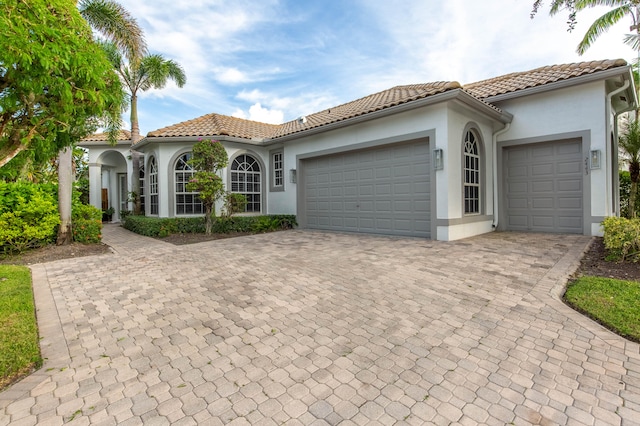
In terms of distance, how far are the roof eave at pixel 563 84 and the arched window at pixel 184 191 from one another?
10769mm

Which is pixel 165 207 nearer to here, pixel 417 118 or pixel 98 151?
pixel 98 151

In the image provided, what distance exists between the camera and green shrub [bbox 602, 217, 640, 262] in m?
5.36

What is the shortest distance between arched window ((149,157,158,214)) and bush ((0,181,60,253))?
4512 mm

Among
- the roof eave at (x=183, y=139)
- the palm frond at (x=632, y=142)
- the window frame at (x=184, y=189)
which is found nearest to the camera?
the palm frond at (x=632, y=142)

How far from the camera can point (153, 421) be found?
1987 mm

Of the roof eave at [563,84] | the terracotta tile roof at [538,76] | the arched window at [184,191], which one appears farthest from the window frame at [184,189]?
the roof eave at [563,84]

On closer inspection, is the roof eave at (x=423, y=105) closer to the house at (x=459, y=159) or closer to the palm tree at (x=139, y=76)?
the house at (x=459, y=159)

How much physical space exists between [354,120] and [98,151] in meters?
14.9

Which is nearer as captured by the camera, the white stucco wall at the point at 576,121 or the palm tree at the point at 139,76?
the white stucco wall at the point at 576,121

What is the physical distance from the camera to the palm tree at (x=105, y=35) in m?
8.17

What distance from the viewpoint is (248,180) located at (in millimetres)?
13164

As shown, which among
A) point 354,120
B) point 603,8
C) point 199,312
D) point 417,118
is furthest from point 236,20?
point 603,8

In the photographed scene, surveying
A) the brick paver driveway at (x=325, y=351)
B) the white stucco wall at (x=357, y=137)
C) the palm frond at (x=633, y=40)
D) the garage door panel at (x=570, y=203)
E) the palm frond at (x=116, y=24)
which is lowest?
the brick paver driveway at (x=325, y=351)

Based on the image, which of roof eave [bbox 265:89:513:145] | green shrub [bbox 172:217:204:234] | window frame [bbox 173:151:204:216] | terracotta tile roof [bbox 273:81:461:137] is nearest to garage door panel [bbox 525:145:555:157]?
roof eave [bbox 265:89:513:145]
